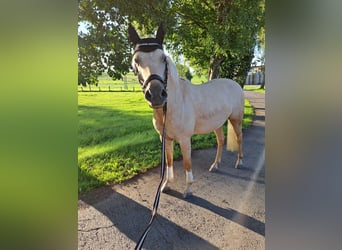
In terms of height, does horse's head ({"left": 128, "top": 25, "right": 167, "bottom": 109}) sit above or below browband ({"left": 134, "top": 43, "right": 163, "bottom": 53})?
below

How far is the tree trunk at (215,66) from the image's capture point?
1410 millimetres

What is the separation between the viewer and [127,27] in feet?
4.19

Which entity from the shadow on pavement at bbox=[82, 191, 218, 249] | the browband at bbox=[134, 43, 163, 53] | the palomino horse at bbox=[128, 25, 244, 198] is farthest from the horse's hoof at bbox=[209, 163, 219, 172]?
the browband at bbox=[134, 43, 163, 53]

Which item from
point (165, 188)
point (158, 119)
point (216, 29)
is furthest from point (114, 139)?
point (216, 29)

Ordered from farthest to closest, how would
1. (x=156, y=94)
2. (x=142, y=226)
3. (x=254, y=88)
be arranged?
1. (x=254, y=88)
2. (x=142, y=226)
3. (x=156, y=94)

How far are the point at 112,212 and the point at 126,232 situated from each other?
107mm

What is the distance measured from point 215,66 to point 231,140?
1.25ft

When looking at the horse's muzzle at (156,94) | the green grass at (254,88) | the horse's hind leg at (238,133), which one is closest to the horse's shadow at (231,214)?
the horse's hind leg at (238,133)

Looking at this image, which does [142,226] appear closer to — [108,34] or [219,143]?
[219,143]

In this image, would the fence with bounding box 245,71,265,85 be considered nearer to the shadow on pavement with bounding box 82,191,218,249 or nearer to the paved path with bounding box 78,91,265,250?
the paved path with bounding box 78,91,265,250

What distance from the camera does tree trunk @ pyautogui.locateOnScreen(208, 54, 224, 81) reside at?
141cm

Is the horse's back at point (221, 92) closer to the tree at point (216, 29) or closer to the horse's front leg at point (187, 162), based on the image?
the tree at point (216, 29)

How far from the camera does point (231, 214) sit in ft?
4.60
